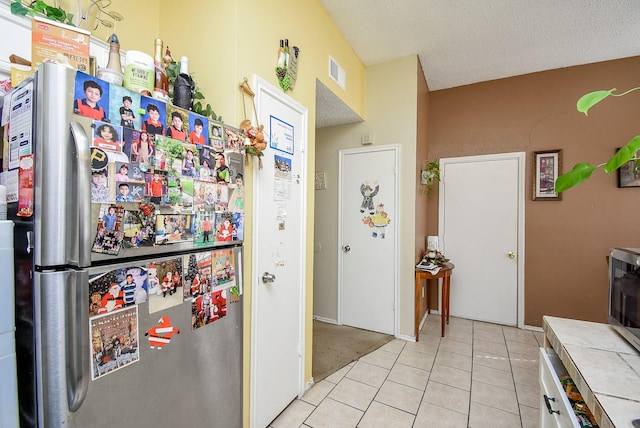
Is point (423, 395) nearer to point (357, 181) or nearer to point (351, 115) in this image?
point (357, 181)

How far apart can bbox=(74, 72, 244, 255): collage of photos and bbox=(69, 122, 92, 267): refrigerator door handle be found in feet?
0.06

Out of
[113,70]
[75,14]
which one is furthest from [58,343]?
[75,14]

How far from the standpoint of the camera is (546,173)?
3.24 m

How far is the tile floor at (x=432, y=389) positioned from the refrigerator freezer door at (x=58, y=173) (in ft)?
5.45

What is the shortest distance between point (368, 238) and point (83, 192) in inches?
111

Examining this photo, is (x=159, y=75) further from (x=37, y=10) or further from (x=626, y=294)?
(x=626, y=294)

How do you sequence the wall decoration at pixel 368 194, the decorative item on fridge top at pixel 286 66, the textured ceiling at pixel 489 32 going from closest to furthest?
the decorative item on fridge top at pixel 286 66, the textured ceiling at pixel 489 32, the wall decoration at pixel 368 194

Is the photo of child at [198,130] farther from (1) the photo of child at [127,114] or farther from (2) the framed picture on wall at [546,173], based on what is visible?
(2) the framed picture on wall at [546,173]

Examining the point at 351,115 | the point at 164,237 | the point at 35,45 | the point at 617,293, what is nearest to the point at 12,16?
the point at 35,45

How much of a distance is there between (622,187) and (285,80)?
143 inches

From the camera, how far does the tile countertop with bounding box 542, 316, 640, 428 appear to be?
0.80 m

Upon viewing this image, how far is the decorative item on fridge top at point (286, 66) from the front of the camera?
173 cm

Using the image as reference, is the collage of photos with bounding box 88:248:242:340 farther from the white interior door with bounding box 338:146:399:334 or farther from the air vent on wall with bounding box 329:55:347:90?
the white interior door with bounding box 338:146:399:334

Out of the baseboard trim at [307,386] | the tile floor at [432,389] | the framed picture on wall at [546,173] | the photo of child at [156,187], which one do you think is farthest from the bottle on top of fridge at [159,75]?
the framed picture on wall at [546,173]
